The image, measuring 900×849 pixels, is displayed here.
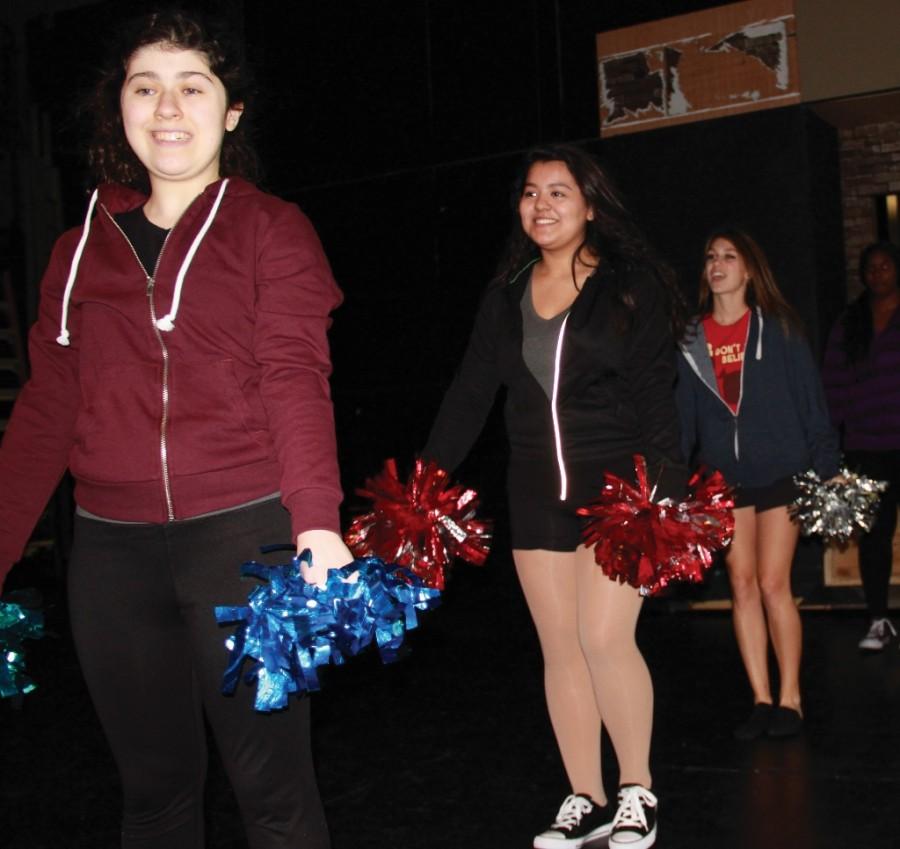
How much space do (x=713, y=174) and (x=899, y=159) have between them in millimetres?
1285

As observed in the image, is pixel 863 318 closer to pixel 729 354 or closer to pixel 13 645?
pixel 729 354

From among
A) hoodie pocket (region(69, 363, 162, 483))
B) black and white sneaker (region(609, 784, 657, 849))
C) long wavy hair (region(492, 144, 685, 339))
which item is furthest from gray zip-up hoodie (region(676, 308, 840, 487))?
hoodie pocket (region(69, 363, 162, 483))

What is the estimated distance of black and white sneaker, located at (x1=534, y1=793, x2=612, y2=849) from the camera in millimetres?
3098

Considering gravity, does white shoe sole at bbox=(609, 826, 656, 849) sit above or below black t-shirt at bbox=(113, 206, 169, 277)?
below

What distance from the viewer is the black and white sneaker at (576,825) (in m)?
3.10

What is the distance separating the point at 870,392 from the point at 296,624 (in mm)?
4421

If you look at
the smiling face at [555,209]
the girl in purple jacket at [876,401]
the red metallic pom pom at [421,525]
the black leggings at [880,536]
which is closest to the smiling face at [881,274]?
the girl in purple jacket at [876,401]

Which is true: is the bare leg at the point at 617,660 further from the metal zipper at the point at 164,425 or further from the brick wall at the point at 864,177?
the brick wall at the point at 864,177

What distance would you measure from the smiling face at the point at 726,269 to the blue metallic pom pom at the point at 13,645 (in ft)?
9.27

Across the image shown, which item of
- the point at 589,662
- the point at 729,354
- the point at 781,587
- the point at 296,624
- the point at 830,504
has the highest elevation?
the point at 729,354

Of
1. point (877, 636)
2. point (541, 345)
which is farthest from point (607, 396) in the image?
point (877, 636)

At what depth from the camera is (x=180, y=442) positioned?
186 centimetres

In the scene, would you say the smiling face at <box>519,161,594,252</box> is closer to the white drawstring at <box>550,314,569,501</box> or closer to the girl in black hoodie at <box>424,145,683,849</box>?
the girl in black hoodie at <box>424,145,683,849</box>

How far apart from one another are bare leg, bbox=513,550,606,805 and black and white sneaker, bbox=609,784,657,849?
5.2 inches
